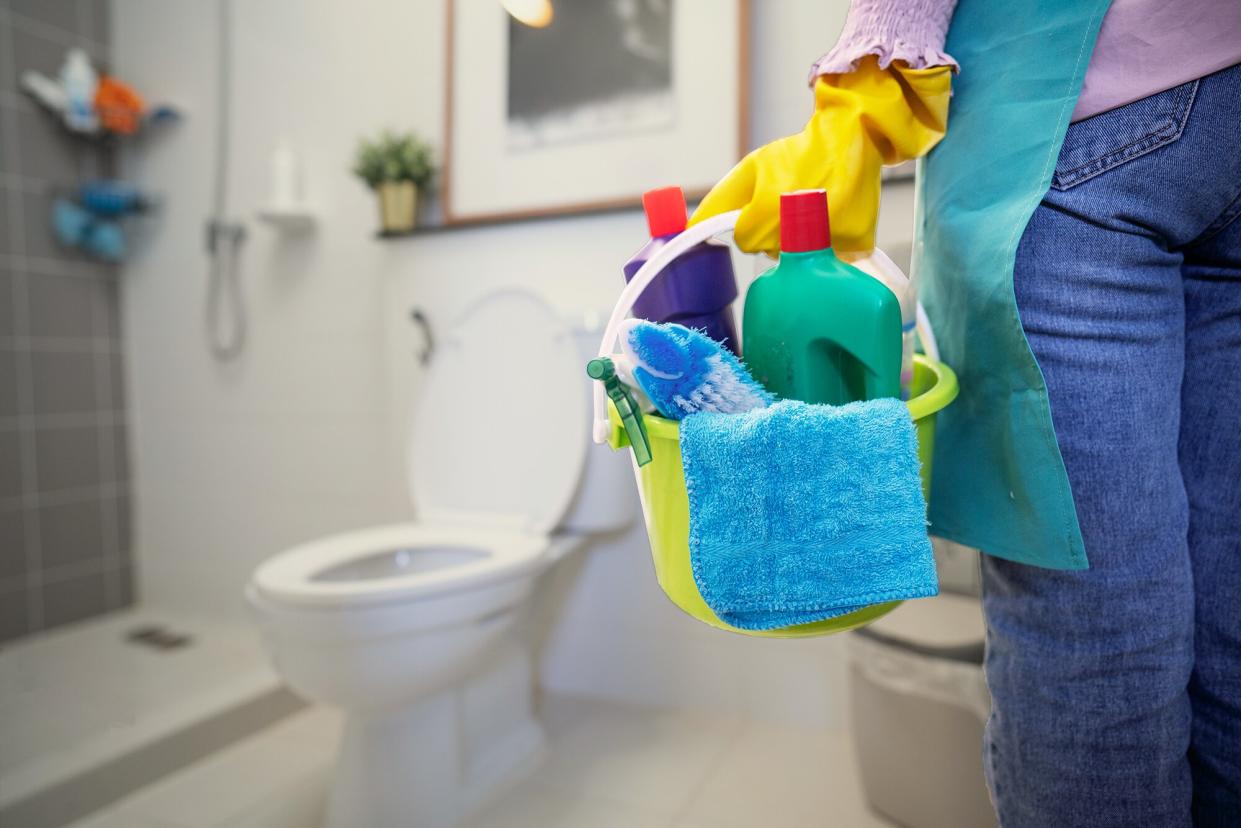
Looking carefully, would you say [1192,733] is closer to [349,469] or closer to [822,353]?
[822,353]

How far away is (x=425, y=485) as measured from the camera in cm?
129

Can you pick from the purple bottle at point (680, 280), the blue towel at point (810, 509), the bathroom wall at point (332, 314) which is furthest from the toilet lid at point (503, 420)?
the blue towel at point (810, 509)

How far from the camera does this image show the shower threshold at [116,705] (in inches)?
42.9

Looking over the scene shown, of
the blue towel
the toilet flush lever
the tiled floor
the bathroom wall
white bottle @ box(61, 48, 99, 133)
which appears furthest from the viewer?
white bottle @ box(61, 48, 99, 133)

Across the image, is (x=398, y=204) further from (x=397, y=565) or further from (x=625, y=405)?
(x=625, y=405)

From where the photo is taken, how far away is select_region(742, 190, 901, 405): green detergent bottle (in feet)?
1.49

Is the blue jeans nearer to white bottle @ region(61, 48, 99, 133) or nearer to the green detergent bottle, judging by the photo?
the green detergent bottle

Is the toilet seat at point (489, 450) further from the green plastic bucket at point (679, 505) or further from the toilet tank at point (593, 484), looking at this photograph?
the green plastic bucket at point (679, 505)

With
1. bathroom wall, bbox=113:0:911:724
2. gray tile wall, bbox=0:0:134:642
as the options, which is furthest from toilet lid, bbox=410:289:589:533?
gray tile wall, bbox=0:0:134:642

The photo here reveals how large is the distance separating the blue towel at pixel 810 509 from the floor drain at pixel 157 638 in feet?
5.34

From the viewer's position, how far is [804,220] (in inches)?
18.0

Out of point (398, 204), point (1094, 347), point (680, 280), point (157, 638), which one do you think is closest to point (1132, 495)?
point (1094, 347)

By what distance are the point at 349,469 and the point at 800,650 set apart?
0.98 m

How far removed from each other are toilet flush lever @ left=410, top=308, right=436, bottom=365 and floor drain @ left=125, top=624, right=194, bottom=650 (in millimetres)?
835
